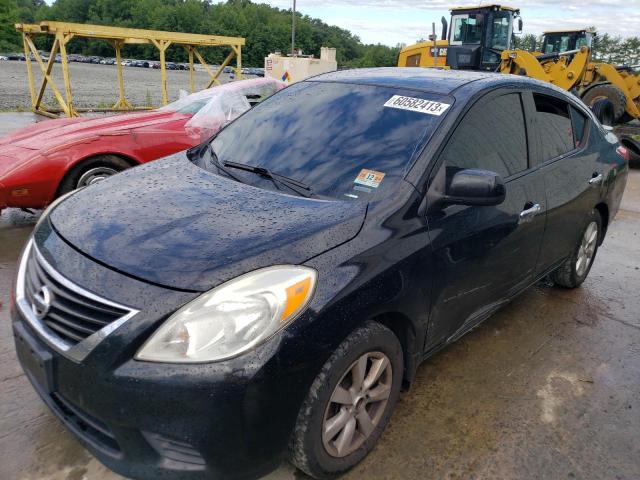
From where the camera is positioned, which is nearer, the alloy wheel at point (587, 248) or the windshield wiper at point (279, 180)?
the windshield wiper at point (279, 180)

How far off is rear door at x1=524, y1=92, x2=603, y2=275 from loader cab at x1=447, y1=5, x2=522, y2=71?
11.0 metres

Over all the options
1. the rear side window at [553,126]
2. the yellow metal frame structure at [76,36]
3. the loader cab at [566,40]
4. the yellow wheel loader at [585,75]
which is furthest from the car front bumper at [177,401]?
the loader cab at [566,40]

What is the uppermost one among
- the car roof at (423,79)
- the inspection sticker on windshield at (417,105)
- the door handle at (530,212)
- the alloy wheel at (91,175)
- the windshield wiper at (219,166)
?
the car roof at (423,79)

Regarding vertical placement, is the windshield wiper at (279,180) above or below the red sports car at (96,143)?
above

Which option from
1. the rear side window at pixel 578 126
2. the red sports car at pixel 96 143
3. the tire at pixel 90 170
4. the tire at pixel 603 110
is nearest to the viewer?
the rear side window at pixel 578 126

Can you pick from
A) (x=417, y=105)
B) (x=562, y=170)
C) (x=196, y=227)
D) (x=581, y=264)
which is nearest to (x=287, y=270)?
(x=196, y=227)

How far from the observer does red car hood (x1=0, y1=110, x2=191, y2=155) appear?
16.3 feet

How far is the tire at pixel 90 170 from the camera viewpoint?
4.85 metres

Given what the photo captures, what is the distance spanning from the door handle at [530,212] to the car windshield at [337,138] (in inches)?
30.5

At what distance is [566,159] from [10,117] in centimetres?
1266

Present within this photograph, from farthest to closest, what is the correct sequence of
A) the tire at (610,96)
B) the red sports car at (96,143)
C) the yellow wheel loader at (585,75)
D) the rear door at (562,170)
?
the yellow wheel loader at (585,75)
the tire at (610,96)
the red sports car at (96,143)
the rear door at (562,170)

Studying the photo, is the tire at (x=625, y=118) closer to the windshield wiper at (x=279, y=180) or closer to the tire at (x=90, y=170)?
the tire at (x=90, y=170)

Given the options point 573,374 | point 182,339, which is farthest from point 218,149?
point 573,374

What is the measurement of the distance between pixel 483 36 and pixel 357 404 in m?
13.9
